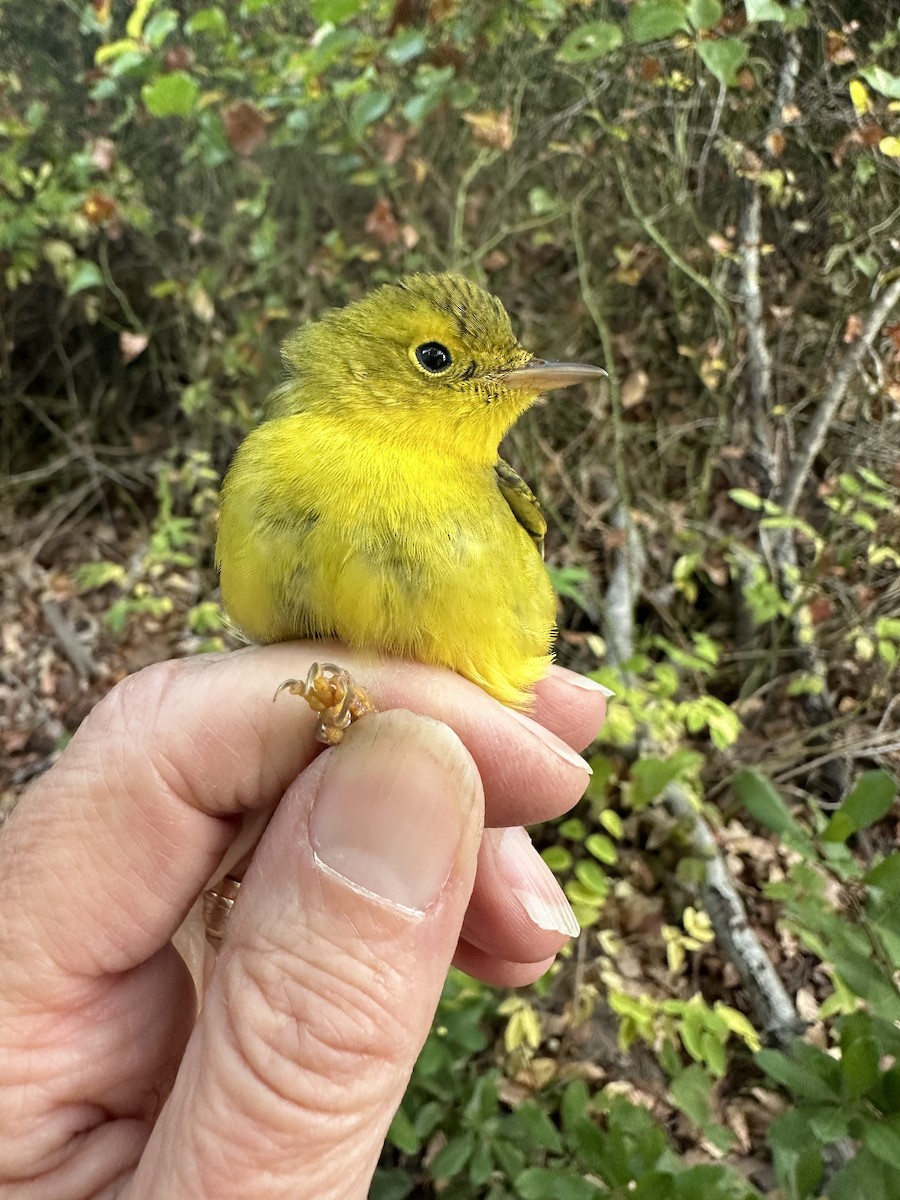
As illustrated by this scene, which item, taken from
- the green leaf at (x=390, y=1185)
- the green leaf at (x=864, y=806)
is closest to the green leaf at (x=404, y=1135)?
the green leaf at (x=390, y=1185)

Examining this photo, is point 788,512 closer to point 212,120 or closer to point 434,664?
point 434,664

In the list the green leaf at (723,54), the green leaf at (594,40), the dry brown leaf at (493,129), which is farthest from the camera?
the dry brown leaf at (493,129)

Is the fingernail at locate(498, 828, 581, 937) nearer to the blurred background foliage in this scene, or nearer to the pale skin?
the pale skin

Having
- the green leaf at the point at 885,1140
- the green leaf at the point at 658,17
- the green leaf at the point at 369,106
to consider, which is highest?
the green leaf at the point at 658,17

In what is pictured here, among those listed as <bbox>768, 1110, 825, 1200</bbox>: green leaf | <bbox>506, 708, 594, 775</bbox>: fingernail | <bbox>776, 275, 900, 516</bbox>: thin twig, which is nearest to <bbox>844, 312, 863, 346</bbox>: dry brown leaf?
<bbox>776, 275, 900, 516</bbox>: thin twig

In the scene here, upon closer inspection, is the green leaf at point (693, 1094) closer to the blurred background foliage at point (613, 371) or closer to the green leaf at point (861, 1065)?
the blurred background foliage at point (613, 371)

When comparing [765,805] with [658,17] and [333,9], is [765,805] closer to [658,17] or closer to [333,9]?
[658,17]
